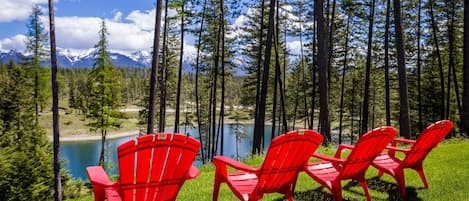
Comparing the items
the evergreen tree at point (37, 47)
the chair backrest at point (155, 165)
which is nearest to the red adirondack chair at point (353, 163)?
the chair backrest at point (155, 165)

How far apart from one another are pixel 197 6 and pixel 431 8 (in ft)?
36.8

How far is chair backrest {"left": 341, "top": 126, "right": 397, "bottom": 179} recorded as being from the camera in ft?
12.1

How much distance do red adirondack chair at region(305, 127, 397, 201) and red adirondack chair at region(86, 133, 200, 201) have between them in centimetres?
Answer: 134

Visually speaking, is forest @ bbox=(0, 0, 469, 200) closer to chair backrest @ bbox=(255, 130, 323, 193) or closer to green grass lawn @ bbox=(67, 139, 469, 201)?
green grass lawn @ bbox=(67, 139, 469, 201)

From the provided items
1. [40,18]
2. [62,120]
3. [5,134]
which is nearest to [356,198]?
[5,134]

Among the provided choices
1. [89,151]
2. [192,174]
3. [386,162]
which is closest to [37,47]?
[89,151]

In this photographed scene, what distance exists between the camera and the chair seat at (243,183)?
128 inches

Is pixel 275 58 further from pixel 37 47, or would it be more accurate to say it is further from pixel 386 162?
pixel 37 47

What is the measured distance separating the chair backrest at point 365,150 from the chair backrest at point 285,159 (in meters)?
0.53

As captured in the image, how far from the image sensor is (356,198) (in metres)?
4.38

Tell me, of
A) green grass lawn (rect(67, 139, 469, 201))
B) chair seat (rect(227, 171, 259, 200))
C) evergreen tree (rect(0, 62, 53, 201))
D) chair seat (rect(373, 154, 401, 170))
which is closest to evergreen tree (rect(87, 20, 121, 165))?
evergreen tree (rect(0, 62, 53, 201))

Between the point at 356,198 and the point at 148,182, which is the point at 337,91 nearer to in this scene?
the point at 356,198

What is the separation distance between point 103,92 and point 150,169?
65.0 feet

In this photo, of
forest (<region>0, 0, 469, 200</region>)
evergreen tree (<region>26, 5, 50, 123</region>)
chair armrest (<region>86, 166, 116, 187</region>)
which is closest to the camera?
chair armrest (<region>86, 166, 116, 187</region>)
